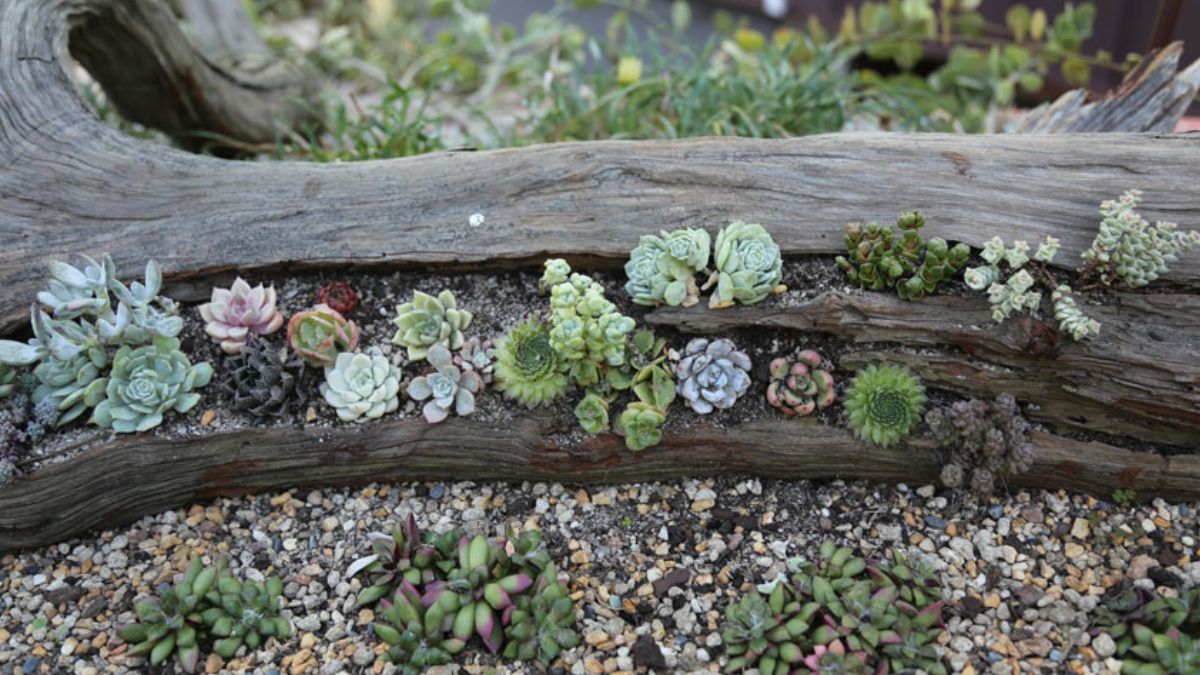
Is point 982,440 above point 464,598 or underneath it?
above

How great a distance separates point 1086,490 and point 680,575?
101 centimetres

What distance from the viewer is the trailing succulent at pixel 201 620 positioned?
2015 mm

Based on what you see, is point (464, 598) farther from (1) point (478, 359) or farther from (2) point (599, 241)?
(2) point (599, 241)

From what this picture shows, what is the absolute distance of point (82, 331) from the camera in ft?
7.38

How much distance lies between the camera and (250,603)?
2.08m

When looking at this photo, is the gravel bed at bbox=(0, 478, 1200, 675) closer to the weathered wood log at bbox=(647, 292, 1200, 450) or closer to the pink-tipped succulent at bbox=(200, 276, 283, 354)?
the weathered wood log at bbox=(647, 292, 1200, 450)

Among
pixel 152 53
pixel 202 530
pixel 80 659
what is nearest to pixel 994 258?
pixel 202 530

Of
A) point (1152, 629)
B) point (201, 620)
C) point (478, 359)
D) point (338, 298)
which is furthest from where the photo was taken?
point (338, 298)

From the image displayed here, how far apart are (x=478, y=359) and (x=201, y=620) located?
33.4 inches

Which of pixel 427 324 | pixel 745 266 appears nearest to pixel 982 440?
pixel 745 266

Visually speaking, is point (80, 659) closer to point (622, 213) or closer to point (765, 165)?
point (622, 213)

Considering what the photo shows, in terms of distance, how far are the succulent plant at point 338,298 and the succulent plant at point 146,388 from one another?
1.13ft

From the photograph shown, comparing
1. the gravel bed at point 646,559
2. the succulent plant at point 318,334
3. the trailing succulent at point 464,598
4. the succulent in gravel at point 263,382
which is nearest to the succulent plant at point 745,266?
the gravel bed at point 646,559

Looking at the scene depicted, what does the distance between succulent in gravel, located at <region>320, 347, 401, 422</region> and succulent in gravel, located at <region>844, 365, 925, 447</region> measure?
113 cm
